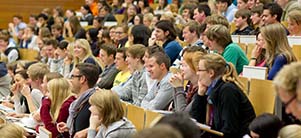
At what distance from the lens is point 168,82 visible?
14.7 feet

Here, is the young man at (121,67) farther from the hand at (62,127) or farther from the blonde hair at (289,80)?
the blonde hair at (289,80)

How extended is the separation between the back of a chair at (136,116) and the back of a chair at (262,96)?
72 centimetres

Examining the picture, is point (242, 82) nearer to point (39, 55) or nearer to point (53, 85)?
point (53, 85)

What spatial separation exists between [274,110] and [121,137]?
3.07 ft

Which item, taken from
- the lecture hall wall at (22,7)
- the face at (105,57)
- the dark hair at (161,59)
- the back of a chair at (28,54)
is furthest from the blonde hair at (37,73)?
the lecture hall wall at (22,7)

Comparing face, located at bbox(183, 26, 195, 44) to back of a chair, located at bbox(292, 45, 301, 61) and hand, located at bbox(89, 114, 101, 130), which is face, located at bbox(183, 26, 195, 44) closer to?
back of a chair, located at bbox(292, 45, 301, 61)

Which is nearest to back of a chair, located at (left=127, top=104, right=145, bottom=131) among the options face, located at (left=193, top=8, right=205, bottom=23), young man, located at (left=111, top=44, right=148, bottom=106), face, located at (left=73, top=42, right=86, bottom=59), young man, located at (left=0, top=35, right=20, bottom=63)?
young man, located at (left=111, top=44, right=148, bottom=106)

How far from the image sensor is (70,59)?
23.7 feet

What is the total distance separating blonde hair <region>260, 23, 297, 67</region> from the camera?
4250 millimetres

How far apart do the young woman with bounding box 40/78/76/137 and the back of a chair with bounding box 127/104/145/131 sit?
0.61 meters

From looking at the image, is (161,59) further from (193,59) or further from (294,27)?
(294,27)

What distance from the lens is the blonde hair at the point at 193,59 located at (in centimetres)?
409

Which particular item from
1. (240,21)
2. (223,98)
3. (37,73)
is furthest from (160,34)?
(223,98)

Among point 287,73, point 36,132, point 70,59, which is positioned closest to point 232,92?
point 287,73
